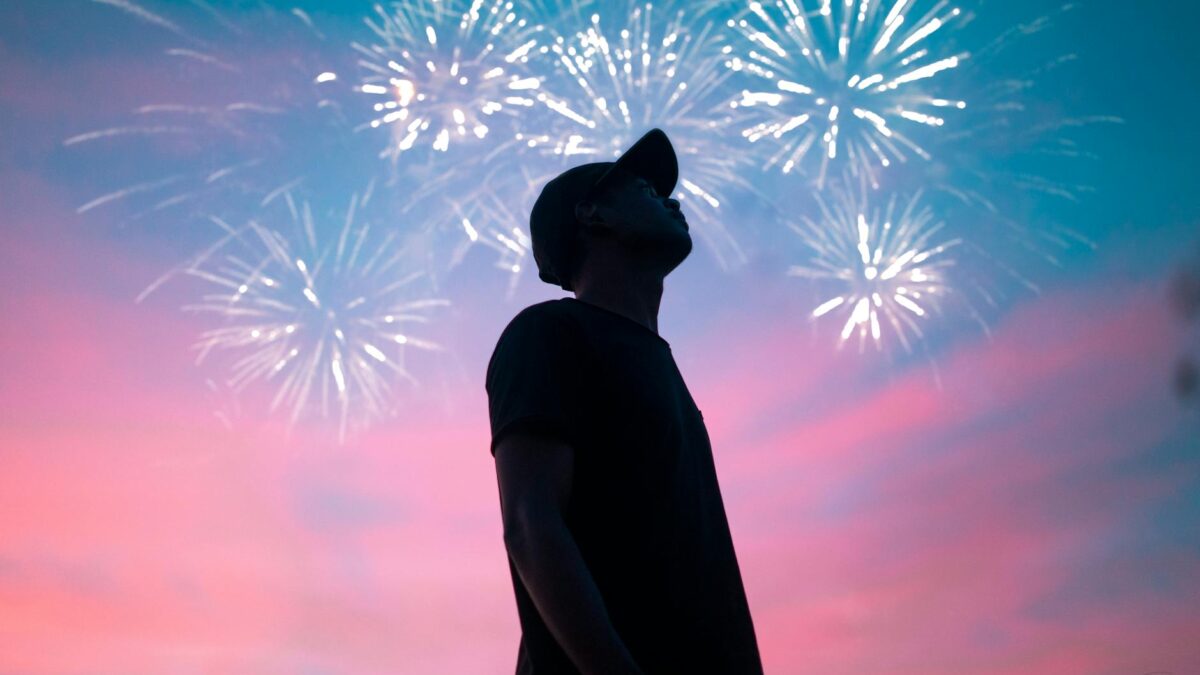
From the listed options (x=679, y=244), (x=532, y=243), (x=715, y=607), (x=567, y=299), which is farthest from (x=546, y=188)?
(x=715, y=607)

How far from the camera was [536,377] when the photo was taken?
2.99 m

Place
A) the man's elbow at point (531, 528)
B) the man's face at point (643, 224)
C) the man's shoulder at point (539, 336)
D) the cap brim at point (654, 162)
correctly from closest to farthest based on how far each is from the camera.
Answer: the man's elbow at point (531, 528), the man's shoulder at point (539, 336), the man's face at point (643, 224), the cap brim at point (654, 162)

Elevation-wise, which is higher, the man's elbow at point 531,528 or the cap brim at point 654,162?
the cap brim at point 654,162

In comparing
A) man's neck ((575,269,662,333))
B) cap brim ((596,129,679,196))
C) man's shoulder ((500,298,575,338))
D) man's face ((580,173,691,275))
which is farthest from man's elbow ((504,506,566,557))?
cap brim ((596,129,679,196))

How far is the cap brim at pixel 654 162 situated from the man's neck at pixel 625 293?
1.94ft

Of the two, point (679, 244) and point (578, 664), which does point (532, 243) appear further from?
point (578, 664)

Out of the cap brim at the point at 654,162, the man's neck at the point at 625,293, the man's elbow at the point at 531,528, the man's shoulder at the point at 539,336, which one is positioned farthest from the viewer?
the cap brim at the point at 654,162

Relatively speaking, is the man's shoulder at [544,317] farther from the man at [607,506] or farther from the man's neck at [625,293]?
the man's neck at [625,293]

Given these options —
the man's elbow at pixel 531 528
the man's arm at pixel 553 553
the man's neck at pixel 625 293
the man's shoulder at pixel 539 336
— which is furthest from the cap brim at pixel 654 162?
the man's elbow at pixel 531 528

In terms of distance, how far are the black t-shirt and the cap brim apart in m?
1.17

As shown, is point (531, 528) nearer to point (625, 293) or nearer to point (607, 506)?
point (607, 506)

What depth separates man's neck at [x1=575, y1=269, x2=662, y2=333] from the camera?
3787 millimetres

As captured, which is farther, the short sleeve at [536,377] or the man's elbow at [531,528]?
the short sleeve at [536,377]

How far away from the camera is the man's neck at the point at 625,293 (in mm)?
3787
